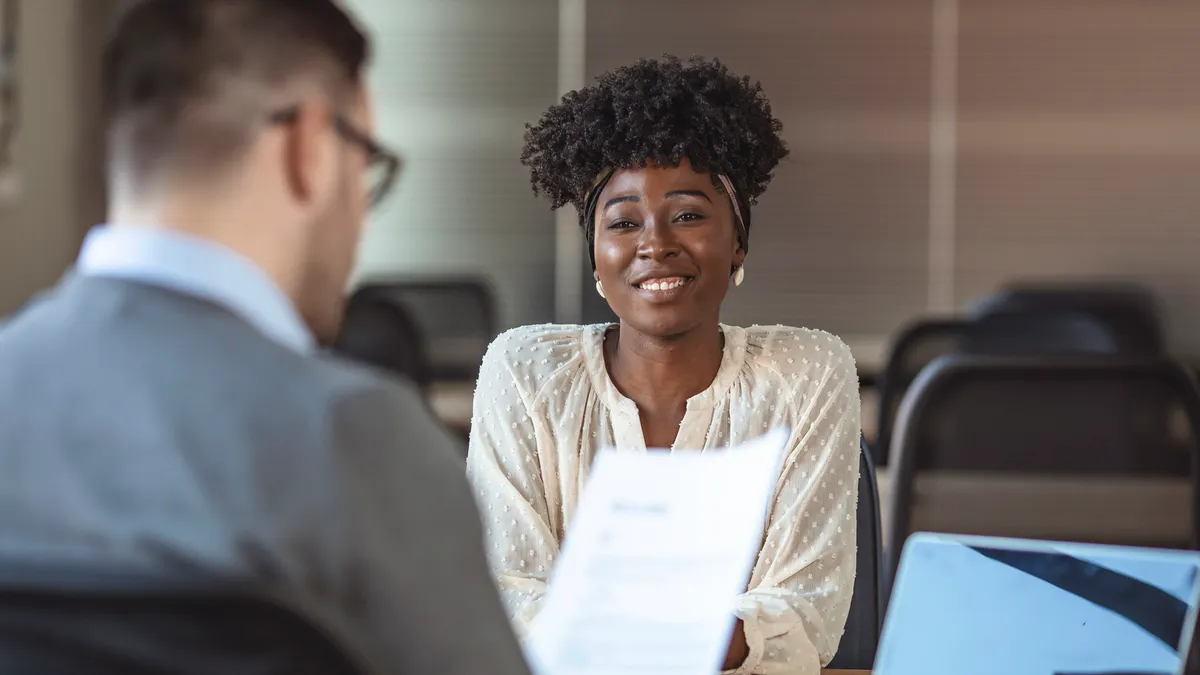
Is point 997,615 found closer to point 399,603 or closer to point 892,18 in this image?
point 399,603

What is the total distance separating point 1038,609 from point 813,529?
2.24ft

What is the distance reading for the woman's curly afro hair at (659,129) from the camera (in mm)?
1664

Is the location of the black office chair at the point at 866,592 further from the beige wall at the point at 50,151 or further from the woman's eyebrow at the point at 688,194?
the beige wall at the point at 50,151

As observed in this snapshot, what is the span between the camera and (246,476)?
0.61 metres

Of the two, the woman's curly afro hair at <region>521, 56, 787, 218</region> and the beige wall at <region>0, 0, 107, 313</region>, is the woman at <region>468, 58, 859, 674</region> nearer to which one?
the woman's curly afro hair at <region>521, 56, 787, 218</region>

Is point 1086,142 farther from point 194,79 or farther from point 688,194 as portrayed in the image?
point 194,79

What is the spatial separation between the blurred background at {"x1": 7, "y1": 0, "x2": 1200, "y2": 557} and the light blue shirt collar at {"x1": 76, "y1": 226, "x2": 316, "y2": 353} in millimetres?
4057

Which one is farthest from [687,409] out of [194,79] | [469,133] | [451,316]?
[469,133]

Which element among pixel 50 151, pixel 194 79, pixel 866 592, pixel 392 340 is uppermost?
pixel 50 151

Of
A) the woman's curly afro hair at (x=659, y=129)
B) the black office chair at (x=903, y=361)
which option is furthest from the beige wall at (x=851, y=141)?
the woman's curly afro hair at (x=659, y=129)

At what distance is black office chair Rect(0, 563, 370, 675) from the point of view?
598mm

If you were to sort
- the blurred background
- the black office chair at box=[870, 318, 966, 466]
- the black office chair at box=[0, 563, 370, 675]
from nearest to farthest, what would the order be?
the black office chair at box=[0, 563, 370, 675], the black office chair at box=[870, 318, 966, 466], the blurred background

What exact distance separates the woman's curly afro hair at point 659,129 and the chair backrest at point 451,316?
9.81 ft

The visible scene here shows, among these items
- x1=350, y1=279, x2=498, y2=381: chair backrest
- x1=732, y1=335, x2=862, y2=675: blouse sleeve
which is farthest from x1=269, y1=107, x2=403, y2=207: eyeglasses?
x1=350, y1=279, x2=498, y2=381: chair backrest
